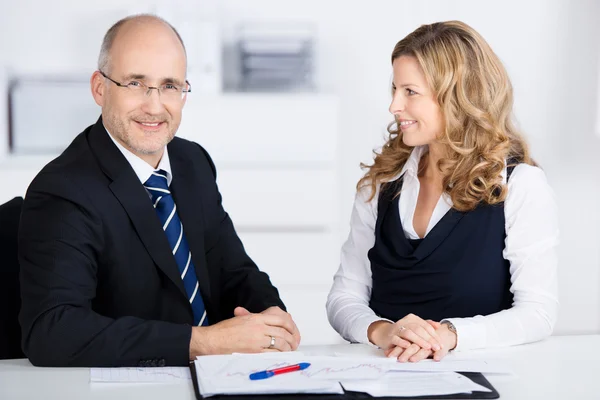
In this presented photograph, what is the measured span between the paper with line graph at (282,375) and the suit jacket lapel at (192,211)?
47cm

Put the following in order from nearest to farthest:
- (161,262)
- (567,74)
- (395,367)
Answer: (395,367) → (161,262) → (567,74)

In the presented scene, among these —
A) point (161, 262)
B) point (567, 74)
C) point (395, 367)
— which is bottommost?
point (395, 367)

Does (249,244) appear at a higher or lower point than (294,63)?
→ lower

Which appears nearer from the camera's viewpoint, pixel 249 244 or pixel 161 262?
pixel 161 262

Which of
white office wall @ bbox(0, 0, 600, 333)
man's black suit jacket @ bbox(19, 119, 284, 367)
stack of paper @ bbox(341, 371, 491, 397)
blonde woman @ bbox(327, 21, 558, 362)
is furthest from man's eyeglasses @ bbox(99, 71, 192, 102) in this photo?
white office wall @ bbox(0, 0, 600, 333)

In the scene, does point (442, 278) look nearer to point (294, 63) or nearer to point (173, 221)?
point (173, 221)

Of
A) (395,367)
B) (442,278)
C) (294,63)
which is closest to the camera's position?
(395,367)

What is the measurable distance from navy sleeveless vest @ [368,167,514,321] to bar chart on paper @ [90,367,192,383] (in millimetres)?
743

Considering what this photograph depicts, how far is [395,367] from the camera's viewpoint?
5.81 feet

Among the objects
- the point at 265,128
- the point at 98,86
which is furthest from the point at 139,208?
the point at 265,128

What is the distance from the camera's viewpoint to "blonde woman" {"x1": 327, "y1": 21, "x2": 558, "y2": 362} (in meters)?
2.19

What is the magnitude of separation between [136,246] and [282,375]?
1.96ft

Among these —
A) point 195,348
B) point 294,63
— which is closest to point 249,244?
point 294,63

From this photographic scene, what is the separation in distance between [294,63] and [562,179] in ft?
5.27
